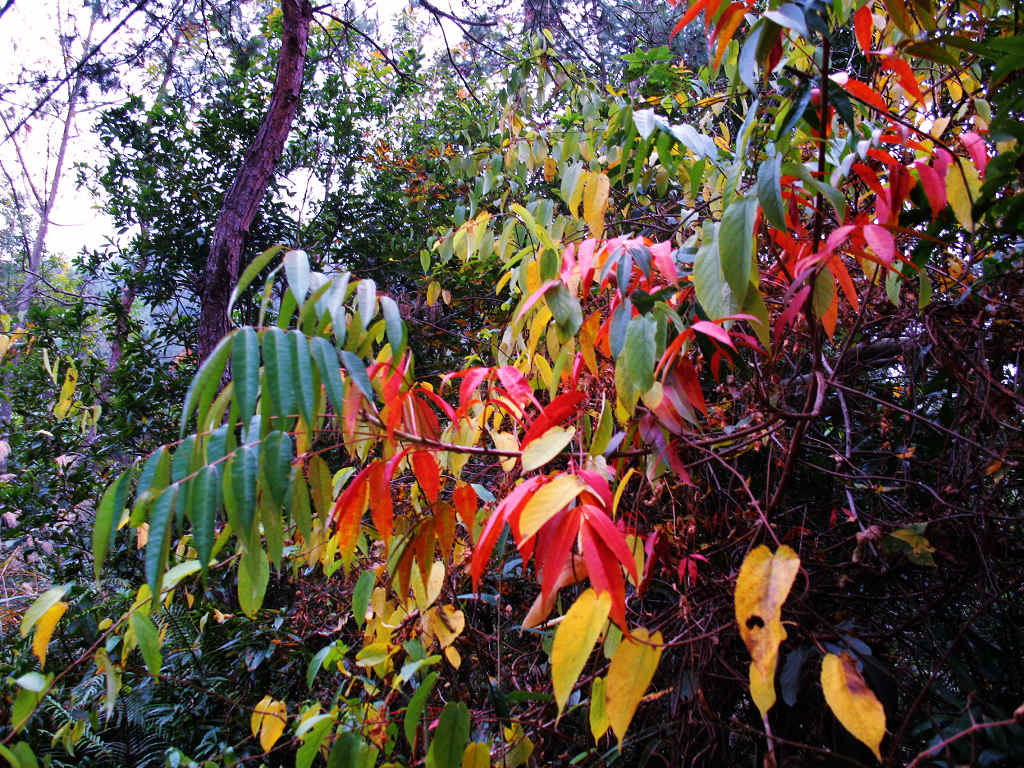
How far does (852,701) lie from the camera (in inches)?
20.7

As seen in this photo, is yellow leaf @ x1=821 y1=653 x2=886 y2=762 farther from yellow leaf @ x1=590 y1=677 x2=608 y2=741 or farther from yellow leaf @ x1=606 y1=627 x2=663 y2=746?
yellow leaf @ x1=590 y1=677 x2=608 y2=741

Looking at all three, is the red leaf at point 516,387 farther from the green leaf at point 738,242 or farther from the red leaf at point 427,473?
the green leaf at point 738,242

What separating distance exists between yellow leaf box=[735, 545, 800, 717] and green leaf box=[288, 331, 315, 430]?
0.45 m

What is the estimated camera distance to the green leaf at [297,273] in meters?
0.65

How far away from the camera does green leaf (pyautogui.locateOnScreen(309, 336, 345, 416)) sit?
591mm

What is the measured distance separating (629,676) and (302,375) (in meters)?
0.44

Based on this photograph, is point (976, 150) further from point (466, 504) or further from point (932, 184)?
point (466, 504)

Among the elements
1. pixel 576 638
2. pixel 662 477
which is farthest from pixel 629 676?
pixel 662 477

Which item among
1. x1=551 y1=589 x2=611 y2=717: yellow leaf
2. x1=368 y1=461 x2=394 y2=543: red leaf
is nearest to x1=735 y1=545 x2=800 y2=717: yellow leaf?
x1=551 y1=589 x2=611 y2=717: yellow leaf

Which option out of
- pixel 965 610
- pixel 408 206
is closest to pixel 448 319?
pixel 408 206

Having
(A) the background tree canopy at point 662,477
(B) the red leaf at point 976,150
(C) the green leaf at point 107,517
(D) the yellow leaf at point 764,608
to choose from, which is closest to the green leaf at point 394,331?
(A) the background tree canopy at point 662,477

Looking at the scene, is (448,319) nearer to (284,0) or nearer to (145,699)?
(284,0)

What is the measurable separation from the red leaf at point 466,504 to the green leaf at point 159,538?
365 millimetres

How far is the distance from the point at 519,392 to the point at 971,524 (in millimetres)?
762
